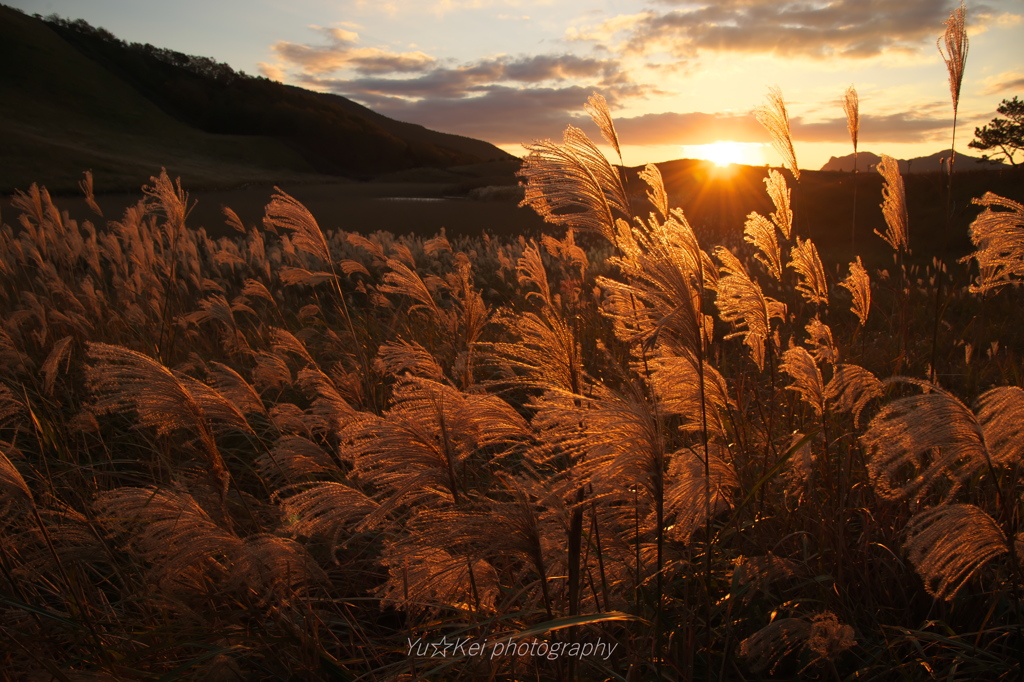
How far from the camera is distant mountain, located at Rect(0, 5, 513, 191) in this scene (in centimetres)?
4719

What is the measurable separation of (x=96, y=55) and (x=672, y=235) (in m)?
84.3

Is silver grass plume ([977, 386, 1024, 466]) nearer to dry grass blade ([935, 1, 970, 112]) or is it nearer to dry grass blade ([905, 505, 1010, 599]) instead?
dry grass blade ([905, 505, 1010, 599])

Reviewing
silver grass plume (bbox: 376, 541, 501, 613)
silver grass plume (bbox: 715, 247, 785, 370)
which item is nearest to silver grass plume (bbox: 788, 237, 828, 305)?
silver grass plume (bbox: 715, 247, 785, 370)

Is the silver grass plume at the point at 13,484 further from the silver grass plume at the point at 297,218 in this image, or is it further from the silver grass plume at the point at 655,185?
the silver grass plume at the point at 655,185

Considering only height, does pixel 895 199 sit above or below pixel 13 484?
above

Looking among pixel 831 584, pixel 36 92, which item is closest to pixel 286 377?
pixel 831 584

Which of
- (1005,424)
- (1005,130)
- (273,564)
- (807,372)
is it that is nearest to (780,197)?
(807,372)

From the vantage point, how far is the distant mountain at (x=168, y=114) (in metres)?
47.2

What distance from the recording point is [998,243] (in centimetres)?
148

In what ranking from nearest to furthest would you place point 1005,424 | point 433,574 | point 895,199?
1. point 1005,424
2. point 433,574
3. point 895,199

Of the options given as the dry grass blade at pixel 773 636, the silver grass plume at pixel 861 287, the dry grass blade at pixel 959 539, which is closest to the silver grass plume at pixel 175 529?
the dry grass blade at pixel 773 636

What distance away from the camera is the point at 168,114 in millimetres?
56438

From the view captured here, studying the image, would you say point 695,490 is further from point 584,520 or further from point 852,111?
point 852,111

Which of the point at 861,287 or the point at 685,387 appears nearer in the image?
the point at 685,387
